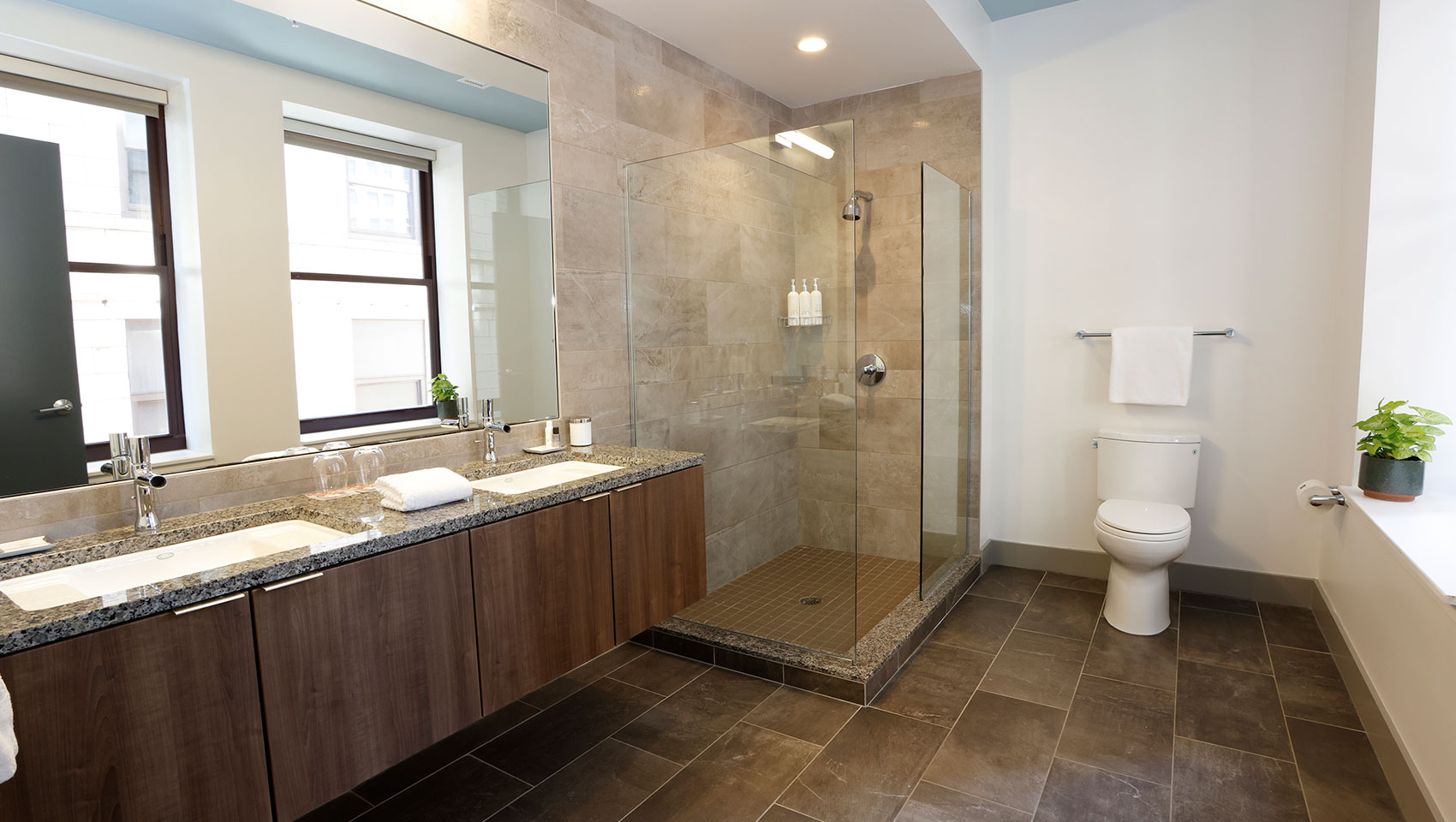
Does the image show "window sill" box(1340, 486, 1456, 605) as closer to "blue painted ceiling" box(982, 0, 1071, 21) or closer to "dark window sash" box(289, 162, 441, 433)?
"blue painted ceiling" box(982, 0, 1071, 21)

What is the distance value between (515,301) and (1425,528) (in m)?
2.86

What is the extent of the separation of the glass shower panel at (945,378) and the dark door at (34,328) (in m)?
2.73

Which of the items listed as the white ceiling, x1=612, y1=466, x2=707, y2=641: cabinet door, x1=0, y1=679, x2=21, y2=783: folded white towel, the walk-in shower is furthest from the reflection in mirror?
x1=0, y1=679, x2=21, y2=783: folded white towel

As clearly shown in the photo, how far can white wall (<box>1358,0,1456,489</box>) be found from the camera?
248 cm

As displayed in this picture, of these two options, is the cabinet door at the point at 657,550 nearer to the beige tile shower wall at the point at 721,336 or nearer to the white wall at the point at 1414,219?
the beige tile shower wall at the point at 721,336

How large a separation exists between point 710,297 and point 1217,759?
2.22 meters

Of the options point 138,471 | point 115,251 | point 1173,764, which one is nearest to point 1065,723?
point 1173,764

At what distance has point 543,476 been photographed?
7.77 ft

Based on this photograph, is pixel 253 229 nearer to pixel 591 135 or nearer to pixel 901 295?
pixel 591 135

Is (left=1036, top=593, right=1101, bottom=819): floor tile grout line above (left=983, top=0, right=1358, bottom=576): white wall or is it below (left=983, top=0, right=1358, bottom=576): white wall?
below

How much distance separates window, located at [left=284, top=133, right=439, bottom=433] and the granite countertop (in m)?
0.30

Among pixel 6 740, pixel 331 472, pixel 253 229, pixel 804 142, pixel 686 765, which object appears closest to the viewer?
pixel 6 740

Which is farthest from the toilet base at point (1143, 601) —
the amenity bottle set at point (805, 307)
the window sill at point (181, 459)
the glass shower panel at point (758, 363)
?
the window sill at point (181, 459)

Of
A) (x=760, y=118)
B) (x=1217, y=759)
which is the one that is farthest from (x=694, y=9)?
(x=1217, y=759)
